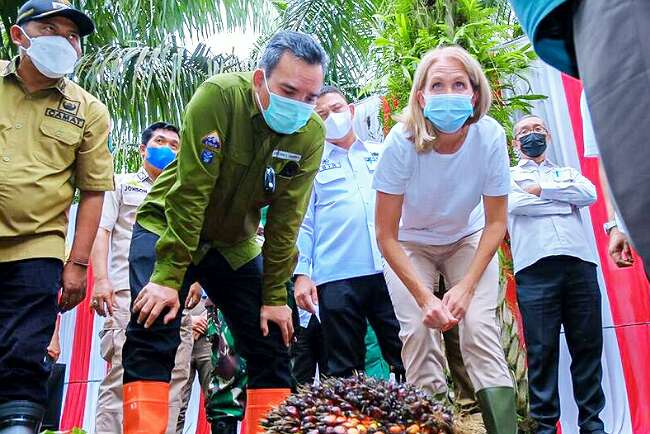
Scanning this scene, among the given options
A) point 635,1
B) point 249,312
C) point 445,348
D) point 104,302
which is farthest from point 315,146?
point 635,1

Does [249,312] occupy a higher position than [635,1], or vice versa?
[635,1]

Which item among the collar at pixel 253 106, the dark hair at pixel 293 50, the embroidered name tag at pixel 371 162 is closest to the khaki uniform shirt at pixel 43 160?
the collar at pixel 253 106

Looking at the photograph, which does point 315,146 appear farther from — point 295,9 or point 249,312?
point 295,9

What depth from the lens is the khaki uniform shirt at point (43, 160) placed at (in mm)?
2975

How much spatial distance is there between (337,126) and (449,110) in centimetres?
119

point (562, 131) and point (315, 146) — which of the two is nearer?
point (315, 146)

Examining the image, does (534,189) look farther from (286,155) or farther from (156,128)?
(156,128)

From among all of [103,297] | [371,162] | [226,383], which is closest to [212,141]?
[371,162]

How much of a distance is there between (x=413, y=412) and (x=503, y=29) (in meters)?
3.23

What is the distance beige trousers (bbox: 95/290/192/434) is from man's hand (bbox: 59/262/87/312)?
→ 1.51 metres

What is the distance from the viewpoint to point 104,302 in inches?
177

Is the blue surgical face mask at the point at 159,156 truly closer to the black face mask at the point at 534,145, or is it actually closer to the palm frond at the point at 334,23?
the black face mask at the point at 534,145

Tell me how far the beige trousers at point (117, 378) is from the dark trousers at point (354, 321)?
4.12 feet

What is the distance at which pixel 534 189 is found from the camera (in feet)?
14.9
